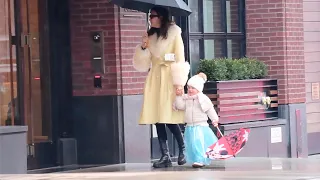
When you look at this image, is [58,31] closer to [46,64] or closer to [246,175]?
[46,64]

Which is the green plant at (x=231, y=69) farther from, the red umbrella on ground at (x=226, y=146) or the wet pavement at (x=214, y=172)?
the red umbrella on ground at (x=226, y=146)

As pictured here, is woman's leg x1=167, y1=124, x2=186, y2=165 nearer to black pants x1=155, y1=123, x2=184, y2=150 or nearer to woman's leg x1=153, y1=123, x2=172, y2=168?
black pants x1=155, y1=123, x2=184, y2=150

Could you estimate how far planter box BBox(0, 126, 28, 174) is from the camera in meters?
10.6

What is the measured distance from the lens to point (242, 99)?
14.5 m

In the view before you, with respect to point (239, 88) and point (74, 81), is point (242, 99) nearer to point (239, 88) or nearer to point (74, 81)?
point (239, 88)

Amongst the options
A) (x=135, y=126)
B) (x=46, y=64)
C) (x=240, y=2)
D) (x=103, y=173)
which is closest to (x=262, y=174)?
(x=103, y=173)

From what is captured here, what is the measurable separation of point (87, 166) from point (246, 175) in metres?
3.17

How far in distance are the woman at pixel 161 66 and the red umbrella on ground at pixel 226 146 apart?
0.43 m

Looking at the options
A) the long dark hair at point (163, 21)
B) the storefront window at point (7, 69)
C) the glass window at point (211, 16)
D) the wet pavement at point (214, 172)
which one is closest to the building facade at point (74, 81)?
the storefront window at point (7, 69)

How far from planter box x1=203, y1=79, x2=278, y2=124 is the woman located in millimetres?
2852

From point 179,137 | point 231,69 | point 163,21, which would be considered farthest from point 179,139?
point 231,69

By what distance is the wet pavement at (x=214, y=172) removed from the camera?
9.94 meters

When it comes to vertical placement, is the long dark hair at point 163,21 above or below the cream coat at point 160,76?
above

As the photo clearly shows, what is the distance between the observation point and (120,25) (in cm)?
1259
